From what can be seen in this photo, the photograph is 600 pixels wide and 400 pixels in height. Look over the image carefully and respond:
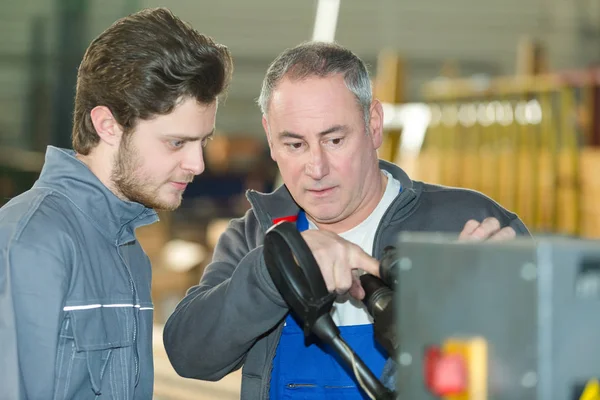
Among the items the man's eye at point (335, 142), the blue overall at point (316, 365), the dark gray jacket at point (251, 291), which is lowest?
the blue overall at point (316, 365)

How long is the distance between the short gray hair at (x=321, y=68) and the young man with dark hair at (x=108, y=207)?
11 centimetres

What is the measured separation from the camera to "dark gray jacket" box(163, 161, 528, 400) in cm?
148

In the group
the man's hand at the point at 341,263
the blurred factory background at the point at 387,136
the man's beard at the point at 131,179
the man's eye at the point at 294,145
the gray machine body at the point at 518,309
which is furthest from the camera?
the blurred factory background at the point at 387,136

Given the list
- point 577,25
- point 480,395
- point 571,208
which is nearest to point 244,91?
point 577,25

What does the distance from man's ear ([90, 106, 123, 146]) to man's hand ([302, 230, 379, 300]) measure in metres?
0.46

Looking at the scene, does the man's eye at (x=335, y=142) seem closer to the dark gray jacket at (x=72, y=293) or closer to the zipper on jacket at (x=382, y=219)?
the zipper on jacket at (x=382, y=219)

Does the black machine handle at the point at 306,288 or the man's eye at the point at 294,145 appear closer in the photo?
the black machine handle at the point at 306,288

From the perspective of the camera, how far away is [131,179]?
1.60m

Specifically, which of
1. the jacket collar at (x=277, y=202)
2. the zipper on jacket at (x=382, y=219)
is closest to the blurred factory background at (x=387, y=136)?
the jacket collar at (x=277, y=202)

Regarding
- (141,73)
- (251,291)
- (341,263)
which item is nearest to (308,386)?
(251,291)

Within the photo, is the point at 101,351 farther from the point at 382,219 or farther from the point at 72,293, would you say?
the point at 382,219

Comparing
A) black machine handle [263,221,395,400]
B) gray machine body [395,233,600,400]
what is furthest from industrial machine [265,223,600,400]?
black machine handle [263,221,395,400]

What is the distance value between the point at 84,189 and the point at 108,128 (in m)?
0.13

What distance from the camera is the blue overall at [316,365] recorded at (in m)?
1.67
